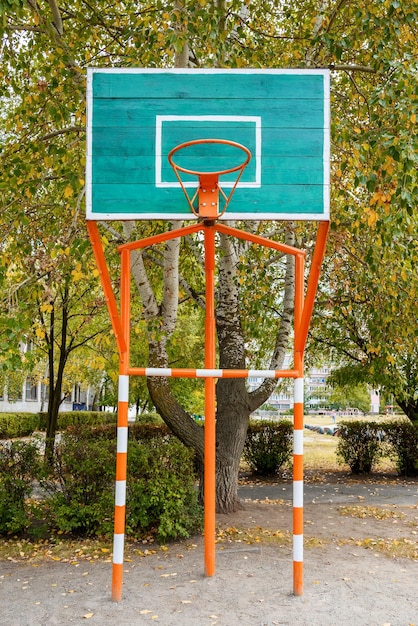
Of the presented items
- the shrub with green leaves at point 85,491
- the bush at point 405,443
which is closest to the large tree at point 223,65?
the shrub with green leaves at point 85,491

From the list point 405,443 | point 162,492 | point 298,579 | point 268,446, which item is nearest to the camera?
point 298,579

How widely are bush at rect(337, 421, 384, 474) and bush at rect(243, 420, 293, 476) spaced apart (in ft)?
4.71

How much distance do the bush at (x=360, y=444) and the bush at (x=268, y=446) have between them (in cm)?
144

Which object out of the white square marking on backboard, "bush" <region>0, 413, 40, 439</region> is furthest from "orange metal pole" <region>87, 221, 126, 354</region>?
"bush" <region>0, 413, 40, 439</region>

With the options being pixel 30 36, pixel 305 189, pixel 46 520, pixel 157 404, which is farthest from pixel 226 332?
pixel 30 36

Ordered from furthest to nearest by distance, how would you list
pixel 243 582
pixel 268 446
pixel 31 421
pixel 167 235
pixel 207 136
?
pixel 31 421 → pixel 268 446 → pixel 243 582 → pixel 167 235 → pixel 207 136

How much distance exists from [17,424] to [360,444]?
1628 cm

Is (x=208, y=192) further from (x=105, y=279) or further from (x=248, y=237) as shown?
(x=105, y=279)

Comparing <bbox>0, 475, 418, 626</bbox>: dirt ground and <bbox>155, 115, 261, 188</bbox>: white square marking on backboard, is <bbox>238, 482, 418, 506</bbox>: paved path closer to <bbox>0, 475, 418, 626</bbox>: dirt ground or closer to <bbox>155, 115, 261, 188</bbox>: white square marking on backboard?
<bbox>0, 475, 418, 626</bbox>: dirt ground

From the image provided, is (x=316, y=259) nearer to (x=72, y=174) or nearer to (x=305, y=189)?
(x=305, y=189)

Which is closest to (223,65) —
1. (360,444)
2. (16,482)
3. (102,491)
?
(102,491)

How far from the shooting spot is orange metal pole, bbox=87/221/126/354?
536 cm

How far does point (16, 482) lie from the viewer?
26.1 ft

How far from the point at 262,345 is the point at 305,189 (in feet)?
31.5
